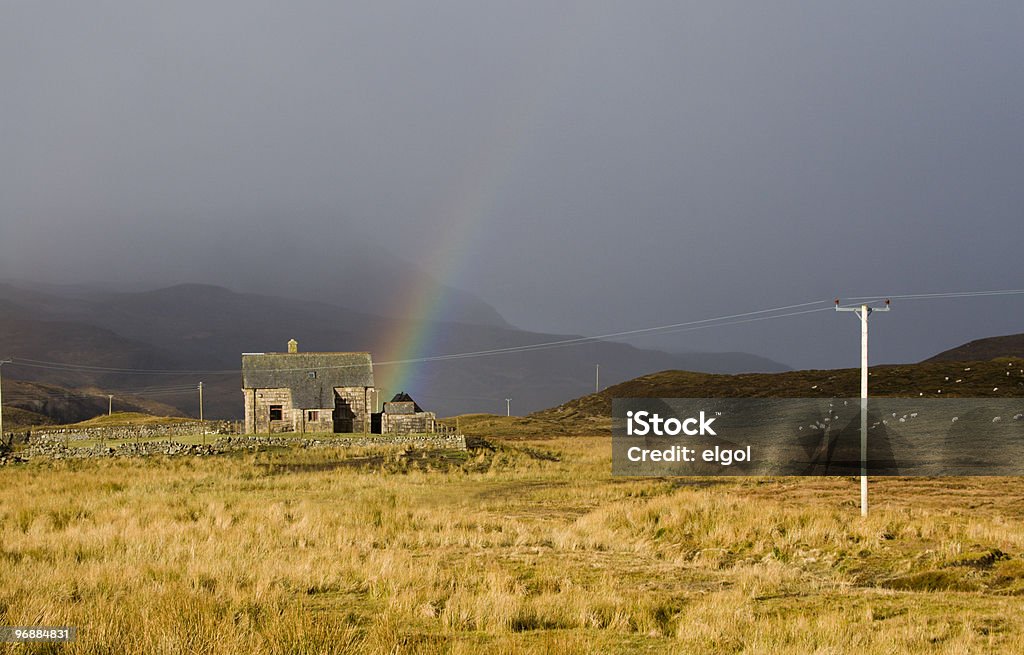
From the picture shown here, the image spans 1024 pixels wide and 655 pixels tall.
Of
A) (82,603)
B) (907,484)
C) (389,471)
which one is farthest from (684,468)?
(82,603)

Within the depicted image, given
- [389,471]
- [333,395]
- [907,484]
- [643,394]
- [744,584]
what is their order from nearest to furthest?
[744,584], [907,484], [389,471], [333,395], [643,394]

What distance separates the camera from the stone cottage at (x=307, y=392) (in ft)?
181

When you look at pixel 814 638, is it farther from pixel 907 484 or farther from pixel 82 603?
pixel 907 484

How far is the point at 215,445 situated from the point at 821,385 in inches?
2464

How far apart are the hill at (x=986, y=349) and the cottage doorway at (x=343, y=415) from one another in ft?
355

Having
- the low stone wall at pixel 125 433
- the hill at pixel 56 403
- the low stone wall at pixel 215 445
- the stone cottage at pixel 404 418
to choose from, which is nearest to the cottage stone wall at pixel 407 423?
the stone cottage at pixel 404 418

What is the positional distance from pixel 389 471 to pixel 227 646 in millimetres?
26836

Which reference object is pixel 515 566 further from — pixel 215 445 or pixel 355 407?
pixel 355 407

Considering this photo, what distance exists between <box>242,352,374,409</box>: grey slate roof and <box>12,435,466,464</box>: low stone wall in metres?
8.66

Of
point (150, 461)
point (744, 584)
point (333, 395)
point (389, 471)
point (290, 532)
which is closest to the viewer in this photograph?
point (744, 584)

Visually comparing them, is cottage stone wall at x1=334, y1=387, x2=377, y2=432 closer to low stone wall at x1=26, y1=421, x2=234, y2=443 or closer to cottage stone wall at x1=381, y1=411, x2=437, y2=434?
cottage stone wall at x1=381, y1=411, x2=437, y2=434

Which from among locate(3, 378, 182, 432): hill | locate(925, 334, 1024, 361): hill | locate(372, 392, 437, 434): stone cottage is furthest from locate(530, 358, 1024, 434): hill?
locate(3, 378, 182, 432): hill

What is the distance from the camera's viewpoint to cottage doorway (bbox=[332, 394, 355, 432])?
5647cm

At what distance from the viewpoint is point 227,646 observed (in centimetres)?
822
